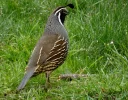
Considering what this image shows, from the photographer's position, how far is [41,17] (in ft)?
27.6

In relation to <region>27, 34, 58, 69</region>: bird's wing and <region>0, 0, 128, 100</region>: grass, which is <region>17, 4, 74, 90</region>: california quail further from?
<region>0, 0, 128, 100</region>: grass

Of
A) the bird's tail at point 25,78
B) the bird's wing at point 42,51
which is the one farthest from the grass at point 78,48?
the bird's wing at point 42,51

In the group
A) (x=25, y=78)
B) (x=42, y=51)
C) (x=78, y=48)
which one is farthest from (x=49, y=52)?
(x=78, y=48)

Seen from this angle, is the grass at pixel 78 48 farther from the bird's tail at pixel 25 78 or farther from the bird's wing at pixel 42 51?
the bird's wing at pixel 42 51

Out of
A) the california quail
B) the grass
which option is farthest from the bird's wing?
the grass

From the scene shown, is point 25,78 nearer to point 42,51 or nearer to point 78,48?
point 42,51

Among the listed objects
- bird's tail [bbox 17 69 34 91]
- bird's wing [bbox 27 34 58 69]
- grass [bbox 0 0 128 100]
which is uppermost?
bird's wing [bbox 27 34 58 69]

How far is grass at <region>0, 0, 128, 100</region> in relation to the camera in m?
5.73

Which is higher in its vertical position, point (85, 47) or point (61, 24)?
point (61, 24)

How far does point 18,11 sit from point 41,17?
0.38m

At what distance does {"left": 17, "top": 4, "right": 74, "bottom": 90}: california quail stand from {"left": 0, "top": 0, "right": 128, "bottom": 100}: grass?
21 cm

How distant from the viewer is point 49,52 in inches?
234

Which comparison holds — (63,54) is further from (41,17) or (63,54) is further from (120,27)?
(41,17)

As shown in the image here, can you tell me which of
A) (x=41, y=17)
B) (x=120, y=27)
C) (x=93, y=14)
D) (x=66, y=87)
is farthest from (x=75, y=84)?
(x=41, y=17)
